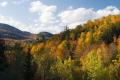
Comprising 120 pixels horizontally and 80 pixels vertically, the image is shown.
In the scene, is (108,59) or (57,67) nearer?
(57,67)

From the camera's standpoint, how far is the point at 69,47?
196m

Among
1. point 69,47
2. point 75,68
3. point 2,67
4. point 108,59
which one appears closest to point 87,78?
point 75,68

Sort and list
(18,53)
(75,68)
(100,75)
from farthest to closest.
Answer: (18,53) → (75,68) → (100,75)

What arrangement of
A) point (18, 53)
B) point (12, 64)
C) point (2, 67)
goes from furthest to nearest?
point (18, 53)
point (12, 64)
point (2, 67)

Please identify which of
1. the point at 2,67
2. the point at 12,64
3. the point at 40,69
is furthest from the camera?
the point at 12,64

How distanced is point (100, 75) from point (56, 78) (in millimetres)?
24290

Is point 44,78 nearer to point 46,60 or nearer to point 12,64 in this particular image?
point 46,60

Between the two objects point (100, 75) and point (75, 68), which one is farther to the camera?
point (75, 68)

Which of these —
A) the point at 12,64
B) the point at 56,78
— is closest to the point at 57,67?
the point at 56,78

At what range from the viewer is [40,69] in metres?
122

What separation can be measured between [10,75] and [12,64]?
2928 centimetres

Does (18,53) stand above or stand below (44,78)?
above

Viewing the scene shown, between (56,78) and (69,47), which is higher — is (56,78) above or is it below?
below

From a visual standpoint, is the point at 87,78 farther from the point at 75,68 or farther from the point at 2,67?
the point at 2,67
